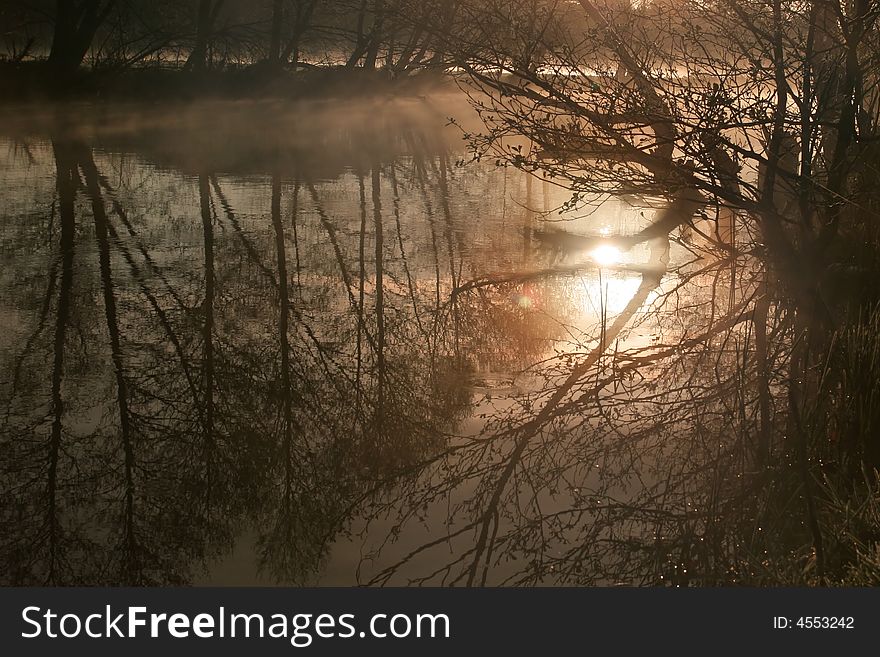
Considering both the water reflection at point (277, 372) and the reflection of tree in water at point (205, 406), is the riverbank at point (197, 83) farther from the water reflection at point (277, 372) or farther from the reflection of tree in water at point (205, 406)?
the reflection of tree in water at point (205, 406)

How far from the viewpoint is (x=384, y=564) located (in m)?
4.26

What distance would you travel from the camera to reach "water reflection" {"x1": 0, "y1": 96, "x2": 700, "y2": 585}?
4422mm

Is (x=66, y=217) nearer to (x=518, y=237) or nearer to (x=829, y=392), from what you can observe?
(x=518, y=237)

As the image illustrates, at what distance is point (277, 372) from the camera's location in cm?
637

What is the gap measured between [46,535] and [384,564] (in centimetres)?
114

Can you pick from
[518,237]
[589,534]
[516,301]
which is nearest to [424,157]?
→ [518,237]

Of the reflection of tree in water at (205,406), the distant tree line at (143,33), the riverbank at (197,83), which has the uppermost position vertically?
the distant tree line at (143,33)

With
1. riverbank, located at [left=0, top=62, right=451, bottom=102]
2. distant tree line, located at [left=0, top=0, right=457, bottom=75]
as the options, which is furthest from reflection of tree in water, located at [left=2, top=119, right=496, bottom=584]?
riverbank, located at [left=0, top=62, right=451, bottom=102]

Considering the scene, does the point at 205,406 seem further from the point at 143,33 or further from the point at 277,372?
the point at 143,33

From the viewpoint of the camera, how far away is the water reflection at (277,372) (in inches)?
174

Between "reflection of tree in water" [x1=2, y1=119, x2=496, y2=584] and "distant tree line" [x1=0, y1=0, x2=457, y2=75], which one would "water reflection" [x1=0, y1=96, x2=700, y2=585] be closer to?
"reflection of tree in water" [x1=2, y1=119, x2=496, y2=584]

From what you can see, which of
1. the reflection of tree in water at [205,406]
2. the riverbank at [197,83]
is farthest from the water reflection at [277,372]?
the riverbank at [197,83]

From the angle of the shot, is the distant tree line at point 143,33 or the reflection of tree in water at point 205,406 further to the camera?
the distant tree line at point 143,33

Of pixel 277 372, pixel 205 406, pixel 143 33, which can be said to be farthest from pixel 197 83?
pixel 205 406
